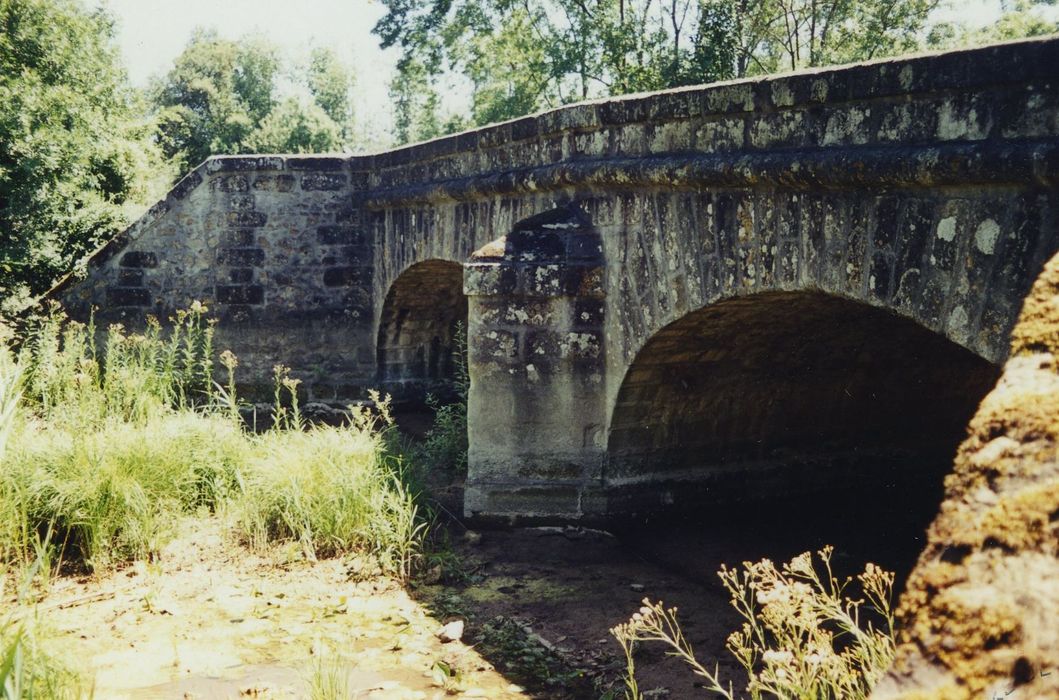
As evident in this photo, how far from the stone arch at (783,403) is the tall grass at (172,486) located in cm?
150

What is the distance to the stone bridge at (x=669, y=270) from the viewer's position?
3.44 metres

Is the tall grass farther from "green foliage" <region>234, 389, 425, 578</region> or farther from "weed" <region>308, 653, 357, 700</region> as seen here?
"weed" <region>308, 653, 357, 700</region>

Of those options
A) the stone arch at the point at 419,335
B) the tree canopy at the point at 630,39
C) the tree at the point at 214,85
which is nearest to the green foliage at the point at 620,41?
the tree canopy at the point at 630,39

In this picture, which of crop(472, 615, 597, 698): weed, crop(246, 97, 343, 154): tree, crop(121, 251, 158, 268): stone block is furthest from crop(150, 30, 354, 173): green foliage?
crop(472, 615, 597, 698): weed

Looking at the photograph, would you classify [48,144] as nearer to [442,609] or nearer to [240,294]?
[240,294]

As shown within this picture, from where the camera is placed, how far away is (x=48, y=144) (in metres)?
10.1

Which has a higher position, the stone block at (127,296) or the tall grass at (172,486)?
the stone block at (127,296)

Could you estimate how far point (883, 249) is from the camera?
12.3ft

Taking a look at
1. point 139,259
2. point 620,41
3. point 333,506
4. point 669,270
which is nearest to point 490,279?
point 669,270

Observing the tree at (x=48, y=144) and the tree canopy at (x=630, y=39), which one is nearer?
the tree at (x=48, y=144)

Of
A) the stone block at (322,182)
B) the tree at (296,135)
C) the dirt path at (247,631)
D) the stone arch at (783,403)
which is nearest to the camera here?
the dirt path at (247,631)

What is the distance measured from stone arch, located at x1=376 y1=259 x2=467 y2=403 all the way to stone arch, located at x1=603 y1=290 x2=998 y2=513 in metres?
3.84

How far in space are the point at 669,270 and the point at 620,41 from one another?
12543mm

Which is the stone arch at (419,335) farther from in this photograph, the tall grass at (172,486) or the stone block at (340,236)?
the tall grass at (172,486)
